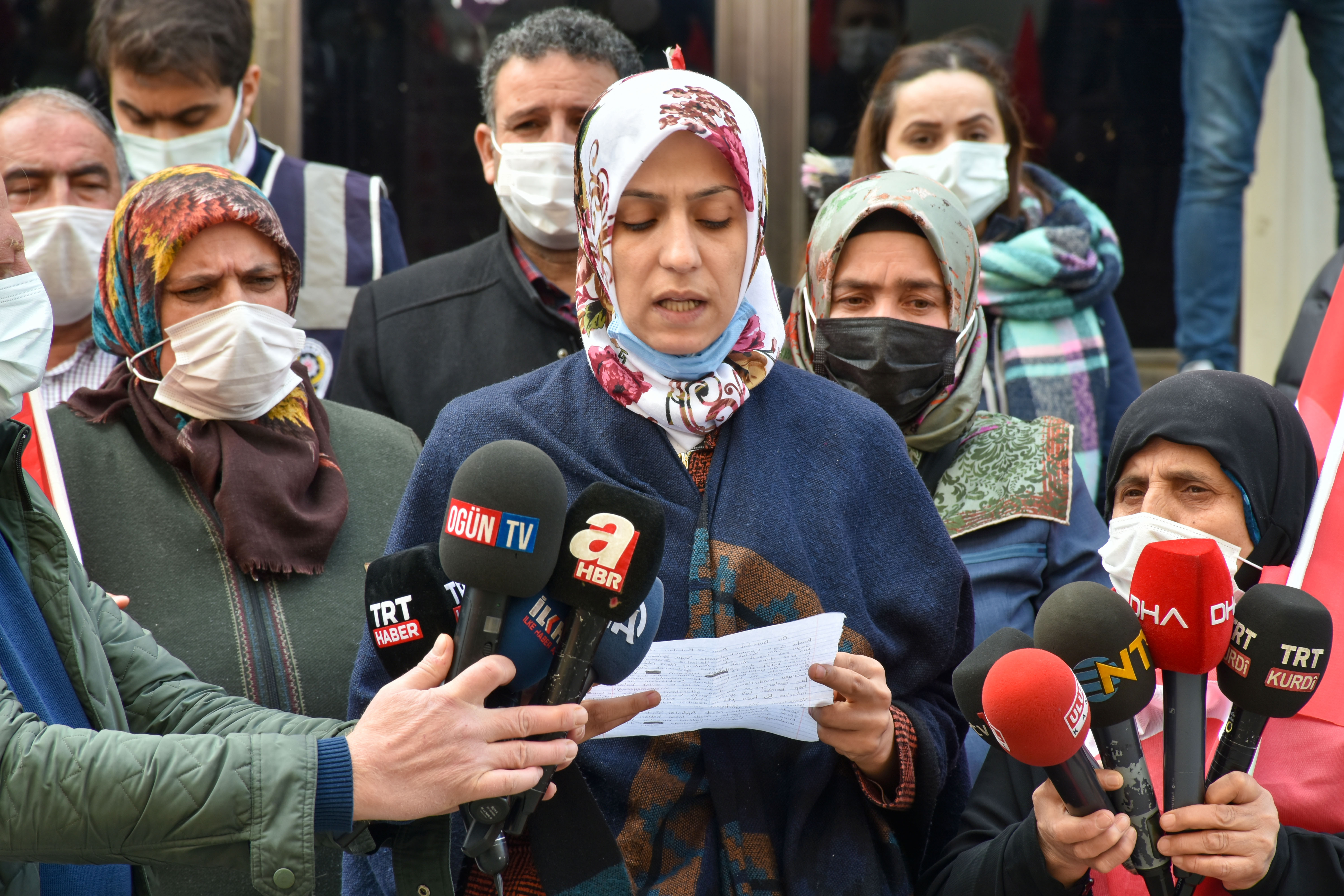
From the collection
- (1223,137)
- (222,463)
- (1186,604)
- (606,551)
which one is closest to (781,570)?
(606,551)

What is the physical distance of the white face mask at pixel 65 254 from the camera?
3604 millimetres

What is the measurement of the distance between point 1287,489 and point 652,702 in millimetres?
1218

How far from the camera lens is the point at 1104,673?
1793mm

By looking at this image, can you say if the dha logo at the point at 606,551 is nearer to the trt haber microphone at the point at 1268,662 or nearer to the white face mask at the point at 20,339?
the trt haber microphone at the point at 1268,662

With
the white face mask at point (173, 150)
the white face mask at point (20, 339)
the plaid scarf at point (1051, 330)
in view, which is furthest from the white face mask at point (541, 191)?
the white face mask at point (20, 339)

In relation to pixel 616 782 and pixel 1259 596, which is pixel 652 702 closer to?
pixel 616 782

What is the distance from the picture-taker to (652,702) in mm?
1965

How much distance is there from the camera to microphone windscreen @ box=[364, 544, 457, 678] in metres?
1.80

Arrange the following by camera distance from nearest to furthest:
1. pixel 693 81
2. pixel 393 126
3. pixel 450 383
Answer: pixel 693 81
pixel 450 383
pixel 393 126

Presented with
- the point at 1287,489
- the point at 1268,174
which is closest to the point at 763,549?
the point at 1287,489

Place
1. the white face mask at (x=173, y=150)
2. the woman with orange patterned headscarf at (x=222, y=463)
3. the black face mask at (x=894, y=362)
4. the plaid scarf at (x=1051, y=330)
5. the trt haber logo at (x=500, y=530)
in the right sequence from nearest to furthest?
the trt haber logo at (x=500, y=530)
the woman with orange patterned headscarf at (x=222, y=463)
the black face mask at (x=894, y=362)
the plaid scarf at (x=1051, y=330)
the white face mask at (x=173, y=150)

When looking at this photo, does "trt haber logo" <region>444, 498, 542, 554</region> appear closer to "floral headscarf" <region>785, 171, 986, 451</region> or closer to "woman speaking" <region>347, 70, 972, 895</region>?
"woman speaking" <region>347, 70, 972, 895</region>

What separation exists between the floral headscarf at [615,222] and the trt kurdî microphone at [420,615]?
1.85 ft

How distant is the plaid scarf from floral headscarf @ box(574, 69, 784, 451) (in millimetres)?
1628
